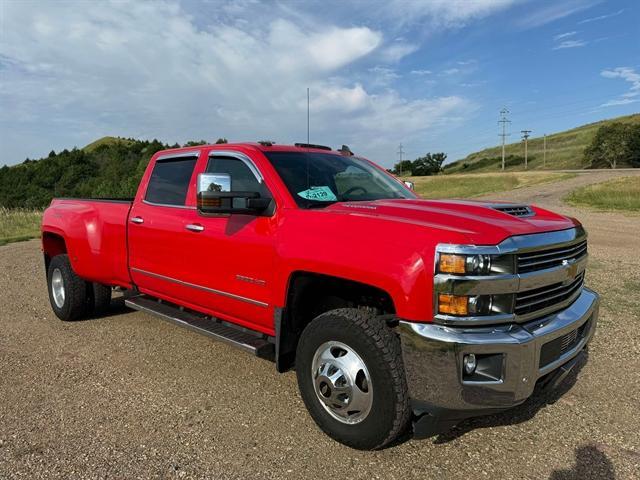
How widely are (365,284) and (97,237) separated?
11.3 ft

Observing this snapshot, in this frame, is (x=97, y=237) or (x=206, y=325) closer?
(x=206, y=325)

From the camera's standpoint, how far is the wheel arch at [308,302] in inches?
123

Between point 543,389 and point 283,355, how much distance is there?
1.64 m

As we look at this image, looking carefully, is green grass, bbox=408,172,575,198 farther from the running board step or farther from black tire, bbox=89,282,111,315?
the running board step

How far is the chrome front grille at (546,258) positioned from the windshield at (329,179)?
138 centimetres

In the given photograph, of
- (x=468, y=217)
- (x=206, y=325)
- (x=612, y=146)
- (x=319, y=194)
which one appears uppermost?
(x=612, y=146)

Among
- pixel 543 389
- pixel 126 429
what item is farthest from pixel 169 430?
pixel 543 389

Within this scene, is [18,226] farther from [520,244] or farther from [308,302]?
[520,244]

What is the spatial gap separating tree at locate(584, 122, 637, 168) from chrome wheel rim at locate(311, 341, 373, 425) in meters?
79.7

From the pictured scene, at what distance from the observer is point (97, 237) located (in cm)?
508

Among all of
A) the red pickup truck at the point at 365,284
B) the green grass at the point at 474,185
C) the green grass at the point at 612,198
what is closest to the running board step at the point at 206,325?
the red pickup truck at the point at 365,284

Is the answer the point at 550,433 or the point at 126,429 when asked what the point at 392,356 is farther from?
the point at 126,429

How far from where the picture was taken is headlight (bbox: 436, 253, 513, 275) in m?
2.46

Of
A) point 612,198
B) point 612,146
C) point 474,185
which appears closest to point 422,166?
point 612,146
